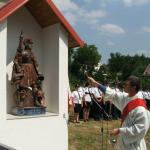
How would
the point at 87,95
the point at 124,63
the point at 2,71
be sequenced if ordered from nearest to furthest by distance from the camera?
the point at 2,71, the point at 87,95, the point at 124,63

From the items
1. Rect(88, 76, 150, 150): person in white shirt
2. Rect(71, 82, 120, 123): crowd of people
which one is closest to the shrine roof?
Rect(88, 76, 150, 150): person in white shirt

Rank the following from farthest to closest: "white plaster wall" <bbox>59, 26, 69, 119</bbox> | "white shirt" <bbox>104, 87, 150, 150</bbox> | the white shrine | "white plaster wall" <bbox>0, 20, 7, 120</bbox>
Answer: "white plaster wall" <bbox>59, 26, 69, 119</bbox>, the white shrine, "white plaster wall" <bbox>0, 20, 7, 120</bbox>, "white shirt" <bbox>104, 87, 150, 150</bbox>

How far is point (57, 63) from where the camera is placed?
936 centimetres

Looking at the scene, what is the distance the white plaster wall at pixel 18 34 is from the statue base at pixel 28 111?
1.01 feet

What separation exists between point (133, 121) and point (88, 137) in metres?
7.41

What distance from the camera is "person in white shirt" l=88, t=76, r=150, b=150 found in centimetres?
640

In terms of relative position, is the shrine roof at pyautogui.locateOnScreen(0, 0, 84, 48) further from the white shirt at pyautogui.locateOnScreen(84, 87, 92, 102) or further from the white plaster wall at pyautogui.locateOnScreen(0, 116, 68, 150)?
the white shirt at pyautogui.locateOnScreen(84, 87, 92, 102)

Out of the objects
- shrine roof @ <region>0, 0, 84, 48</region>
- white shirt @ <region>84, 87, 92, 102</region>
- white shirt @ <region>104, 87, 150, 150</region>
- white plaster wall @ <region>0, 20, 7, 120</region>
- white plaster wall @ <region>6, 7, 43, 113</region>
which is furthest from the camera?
white shirt @ <region>84, 87, 92, 102</region>

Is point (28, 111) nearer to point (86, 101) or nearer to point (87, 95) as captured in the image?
point (87, 95)

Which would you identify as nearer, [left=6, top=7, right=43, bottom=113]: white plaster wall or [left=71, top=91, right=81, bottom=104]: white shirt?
[left=6, top=7, right=43, bottom=113]: white plaster wall

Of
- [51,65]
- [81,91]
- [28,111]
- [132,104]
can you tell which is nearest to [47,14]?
[51,65]

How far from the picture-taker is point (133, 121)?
21.2ft

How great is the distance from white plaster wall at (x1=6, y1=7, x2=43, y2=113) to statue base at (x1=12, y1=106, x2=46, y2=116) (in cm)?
31

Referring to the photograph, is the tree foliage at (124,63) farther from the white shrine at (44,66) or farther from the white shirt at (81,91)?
the white shrine at (44,66)
